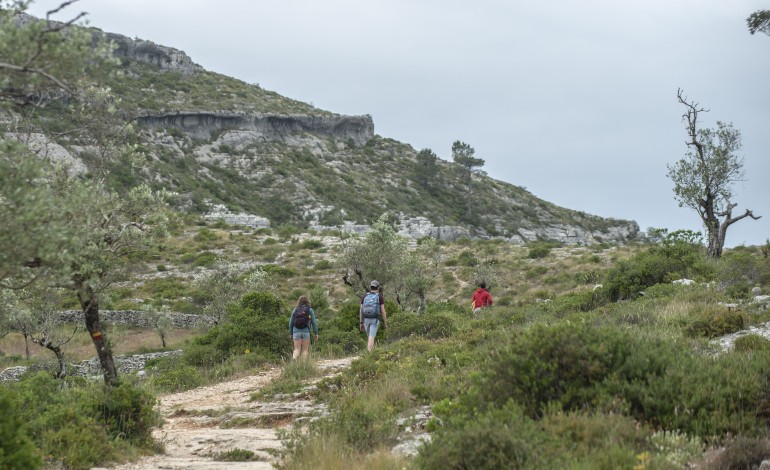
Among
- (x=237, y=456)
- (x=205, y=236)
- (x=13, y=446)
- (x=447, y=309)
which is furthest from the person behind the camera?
(x=205, y=236)

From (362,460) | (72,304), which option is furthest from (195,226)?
(362,460)

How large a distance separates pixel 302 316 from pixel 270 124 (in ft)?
292

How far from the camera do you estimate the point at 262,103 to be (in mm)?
108812

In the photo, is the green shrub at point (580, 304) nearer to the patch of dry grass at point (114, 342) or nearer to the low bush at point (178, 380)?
the low bush at point (178, 380)

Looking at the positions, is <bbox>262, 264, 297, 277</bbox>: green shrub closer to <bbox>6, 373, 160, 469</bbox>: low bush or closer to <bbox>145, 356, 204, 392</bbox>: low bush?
<bbox>145, 356, 204, 392</bbox>: low bush

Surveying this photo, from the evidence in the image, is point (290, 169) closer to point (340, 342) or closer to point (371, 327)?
point (340, 342)

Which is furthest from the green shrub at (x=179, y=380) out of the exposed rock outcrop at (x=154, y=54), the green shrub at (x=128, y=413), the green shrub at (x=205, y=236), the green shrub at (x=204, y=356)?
the exposed rock outcrop at (x=154, y=54)

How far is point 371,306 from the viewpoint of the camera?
17984 millimetres

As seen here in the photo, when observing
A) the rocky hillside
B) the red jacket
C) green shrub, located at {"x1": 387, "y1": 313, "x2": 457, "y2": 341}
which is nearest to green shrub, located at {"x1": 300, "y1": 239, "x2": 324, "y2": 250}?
the rocky hillside

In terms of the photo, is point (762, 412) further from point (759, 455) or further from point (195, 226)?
point (195, 226)

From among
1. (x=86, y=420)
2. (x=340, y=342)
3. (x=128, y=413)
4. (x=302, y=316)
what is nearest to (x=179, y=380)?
(x=302, y=316)

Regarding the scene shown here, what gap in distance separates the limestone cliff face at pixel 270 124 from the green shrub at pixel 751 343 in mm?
87994

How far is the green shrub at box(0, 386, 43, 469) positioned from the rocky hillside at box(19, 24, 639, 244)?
5873cm

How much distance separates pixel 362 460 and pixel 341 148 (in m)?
102
